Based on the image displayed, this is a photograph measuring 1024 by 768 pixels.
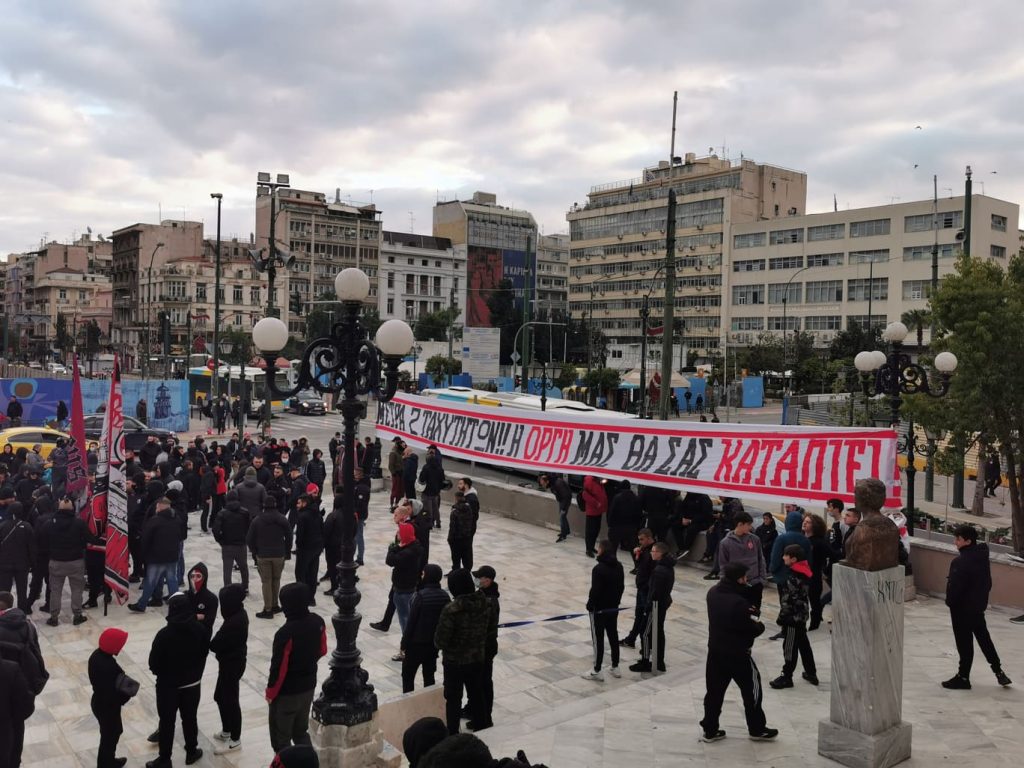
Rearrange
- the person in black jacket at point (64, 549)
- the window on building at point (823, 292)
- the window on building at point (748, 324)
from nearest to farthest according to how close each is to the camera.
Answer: the person in black jacket at point (64, 549) → the window on building at point (823, 292) → the window on building at point (748, 324)

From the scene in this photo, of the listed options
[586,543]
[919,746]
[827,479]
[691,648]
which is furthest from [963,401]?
[919,746]

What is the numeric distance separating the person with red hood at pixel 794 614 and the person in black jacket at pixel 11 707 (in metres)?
6.97

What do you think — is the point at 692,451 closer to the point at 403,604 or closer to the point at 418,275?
the point at 403,604

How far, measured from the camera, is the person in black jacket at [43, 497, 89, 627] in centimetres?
1115

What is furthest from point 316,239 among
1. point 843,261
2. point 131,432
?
point 131,432

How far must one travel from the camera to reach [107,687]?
23.5ft

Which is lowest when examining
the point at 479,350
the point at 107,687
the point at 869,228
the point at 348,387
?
the point at 107,687

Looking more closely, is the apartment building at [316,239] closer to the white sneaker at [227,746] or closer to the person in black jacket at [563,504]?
the person in black jacket at [563,504]

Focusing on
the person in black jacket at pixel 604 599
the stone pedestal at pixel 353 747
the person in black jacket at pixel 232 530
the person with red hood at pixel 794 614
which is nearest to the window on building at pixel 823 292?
the person in black jacket at pixel 232 530

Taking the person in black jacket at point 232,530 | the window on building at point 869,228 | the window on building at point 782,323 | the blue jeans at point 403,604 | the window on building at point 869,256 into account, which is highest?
the window on building at point 869,228

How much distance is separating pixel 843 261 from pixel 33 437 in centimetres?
6925

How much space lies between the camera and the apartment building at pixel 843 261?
70.9 metres

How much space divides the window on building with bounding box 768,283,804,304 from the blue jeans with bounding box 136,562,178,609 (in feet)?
243

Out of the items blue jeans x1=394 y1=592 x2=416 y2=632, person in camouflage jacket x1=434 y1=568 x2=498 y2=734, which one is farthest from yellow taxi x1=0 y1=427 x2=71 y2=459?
person in camouflage jacket x1=434 y1=568 x2=498 y2=734
